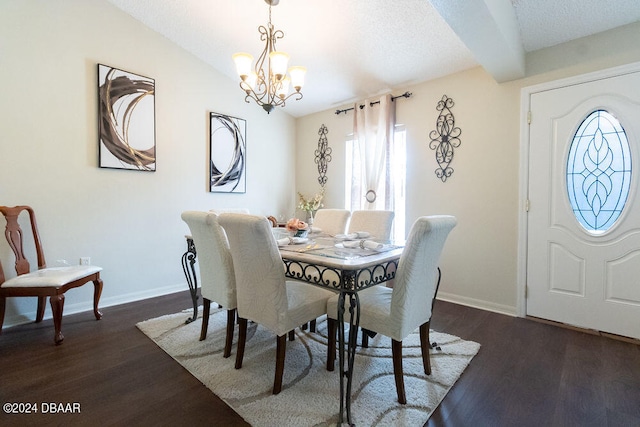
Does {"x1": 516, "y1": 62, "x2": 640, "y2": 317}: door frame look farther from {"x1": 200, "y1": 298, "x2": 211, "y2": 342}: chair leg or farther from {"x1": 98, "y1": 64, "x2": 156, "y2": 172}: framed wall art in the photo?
{"x1": 98, "y1": 64, "x2": 156, "y2": 172}: framed wall art

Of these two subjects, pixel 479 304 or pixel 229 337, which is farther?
pixel 479 304

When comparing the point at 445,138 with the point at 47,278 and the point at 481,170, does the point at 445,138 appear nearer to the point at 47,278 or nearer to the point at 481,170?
the point at 481,170

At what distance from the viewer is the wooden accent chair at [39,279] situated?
2256mm

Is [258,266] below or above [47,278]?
above

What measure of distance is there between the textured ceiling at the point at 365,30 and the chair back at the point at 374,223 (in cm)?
150

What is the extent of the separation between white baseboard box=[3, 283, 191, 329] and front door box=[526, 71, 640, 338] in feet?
11.6

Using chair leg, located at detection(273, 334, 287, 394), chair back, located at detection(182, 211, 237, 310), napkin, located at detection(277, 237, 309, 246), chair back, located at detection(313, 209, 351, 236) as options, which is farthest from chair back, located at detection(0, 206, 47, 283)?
chair back, located at detection(313, 209, 351, 236)

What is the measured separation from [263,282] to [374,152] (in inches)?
103

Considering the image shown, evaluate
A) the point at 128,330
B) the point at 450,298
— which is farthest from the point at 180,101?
the point at 450,298

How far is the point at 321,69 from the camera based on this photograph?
3.57m

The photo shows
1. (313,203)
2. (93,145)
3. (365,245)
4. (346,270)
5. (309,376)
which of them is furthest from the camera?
(313,203)

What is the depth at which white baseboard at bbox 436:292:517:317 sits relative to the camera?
2.92 m

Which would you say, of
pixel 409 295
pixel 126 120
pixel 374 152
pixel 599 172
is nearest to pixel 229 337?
pixel 409 295

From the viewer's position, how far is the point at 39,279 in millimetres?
2281
